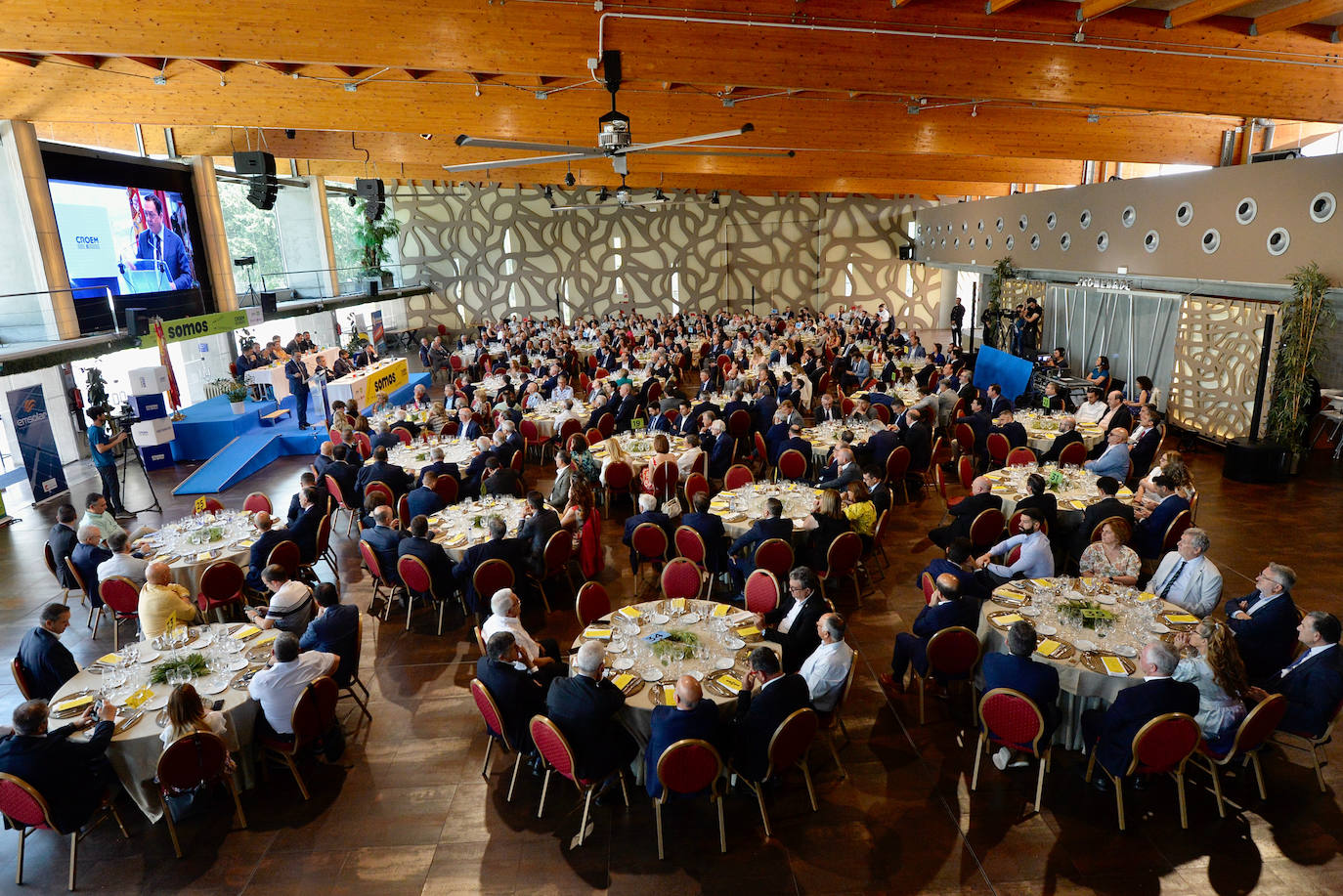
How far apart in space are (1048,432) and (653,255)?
917 inches

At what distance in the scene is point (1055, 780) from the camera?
17.1 ft

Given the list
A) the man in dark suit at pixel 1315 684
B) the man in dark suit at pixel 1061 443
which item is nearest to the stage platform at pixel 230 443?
the man in dark suit at pixel 1061 443

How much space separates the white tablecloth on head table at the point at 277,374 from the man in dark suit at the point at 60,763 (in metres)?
14.6

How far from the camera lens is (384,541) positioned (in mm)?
7773

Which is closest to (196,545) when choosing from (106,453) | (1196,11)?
(106,453)

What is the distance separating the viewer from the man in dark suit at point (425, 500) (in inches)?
339

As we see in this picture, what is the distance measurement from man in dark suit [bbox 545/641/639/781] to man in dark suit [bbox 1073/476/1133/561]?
17.3 ft

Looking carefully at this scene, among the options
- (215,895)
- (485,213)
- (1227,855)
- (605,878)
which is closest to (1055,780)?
(1227,855)

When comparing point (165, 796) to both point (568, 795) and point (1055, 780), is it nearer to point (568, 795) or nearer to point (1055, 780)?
point (568, 795)

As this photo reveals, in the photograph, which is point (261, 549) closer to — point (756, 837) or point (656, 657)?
point (656, 657)

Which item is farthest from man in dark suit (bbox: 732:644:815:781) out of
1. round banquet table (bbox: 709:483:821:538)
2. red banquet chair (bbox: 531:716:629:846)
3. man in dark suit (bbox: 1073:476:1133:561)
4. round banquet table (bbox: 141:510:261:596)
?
round banquet table (bbox: 141:510:261:596)

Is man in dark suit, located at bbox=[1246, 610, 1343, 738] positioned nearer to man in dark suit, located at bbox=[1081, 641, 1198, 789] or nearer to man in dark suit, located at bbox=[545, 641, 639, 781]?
man in dark suit, located at bbox=[1081, 641, 1198, 789]

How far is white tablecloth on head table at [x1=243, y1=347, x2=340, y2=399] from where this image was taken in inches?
698

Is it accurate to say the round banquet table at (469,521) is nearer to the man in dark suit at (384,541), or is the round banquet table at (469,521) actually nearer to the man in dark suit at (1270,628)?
the man in dark suit at (384,541)
